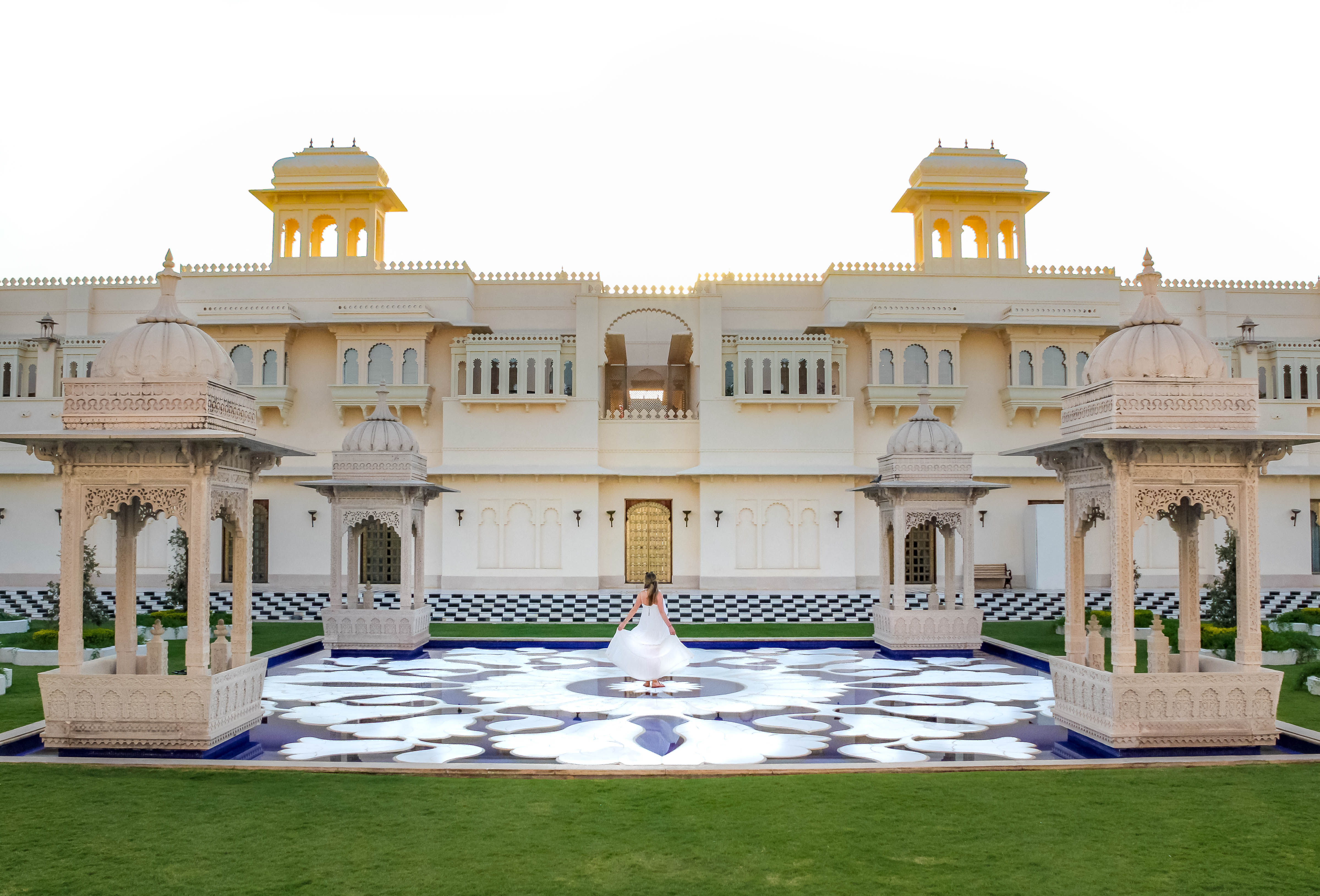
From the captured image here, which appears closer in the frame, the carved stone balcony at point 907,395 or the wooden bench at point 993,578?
the wooden bench at point 993,578

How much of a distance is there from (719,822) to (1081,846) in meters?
1.77

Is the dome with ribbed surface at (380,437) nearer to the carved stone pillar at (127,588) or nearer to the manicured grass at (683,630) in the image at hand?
the manicured grass at (683,630)

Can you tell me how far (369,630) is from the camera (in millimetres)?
12578

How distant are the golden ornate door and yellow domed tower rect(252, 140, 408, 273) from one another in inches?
280

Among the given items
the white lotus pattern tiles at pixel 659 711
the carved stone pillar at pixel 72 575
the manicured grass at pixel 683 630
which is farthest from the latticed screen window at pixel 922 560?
the carved stone pillar at pixel 72 575

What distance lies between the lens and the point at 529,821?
209 inches

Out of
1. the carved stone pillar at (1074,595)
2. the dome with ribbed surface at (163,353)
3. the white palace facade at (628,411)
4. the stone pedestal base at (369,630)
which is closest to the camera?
the dome with ribbed surface at (163,353)

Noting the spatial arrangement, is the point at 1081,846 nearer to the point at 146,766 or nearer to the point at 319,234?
the point at 146,766

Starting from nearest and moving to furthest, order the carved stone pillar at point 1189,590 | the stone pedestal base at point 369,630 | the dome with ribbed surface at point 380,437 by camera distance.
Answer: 1. the carved stone pillar at point 1189,590
2. the stone pedestal base at point 369,630
3. the dome with ribbed surface at point 380,437

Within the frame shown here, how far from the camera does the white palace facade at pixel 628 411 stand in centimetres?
1845

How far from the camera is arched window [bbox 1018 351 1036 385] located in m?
19.2

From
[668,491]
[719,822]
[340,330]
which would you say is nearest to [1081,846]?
[719,822]

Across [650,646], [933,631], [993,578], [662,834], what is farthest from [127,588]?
[993,578]

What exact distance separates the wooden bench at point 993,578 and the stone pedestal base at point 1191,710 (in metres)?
11.6
